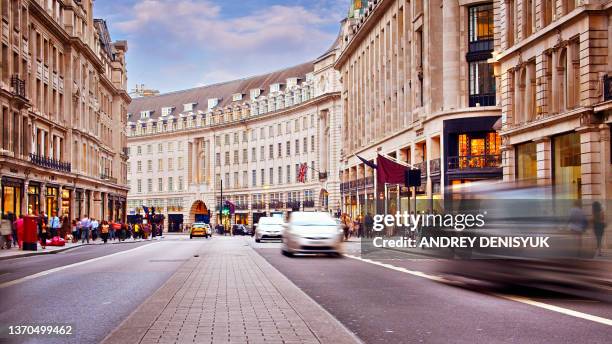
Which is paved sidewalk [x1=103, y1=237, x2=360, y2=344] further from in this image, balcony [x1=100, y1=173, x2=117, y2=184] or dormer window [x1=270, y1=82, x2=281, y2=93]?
dormer window [x1=270, y1=82, x2=281, y2=93]

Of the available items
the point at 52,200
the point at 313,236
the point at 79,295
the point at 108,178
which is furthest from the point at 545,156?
the point at 108,178

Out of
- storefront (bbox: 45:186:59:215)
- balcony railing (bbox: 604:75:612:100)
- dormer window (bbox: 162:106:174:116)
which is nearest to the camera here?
balcony railing (bbox: 604:75:612:100)

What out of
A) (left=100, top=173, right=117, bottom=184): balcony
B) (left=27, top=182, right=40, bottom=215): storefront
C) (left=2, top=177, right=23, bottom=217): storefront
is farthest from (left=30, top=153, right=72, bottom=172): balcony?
(left=100, top=173, right=117, bottom=184): balcony

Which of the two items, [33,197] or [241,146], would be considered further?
[241,146]

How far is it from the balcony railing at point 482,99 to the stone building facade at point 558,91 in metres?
6.77

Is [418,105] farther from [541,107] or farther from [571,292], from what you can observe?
[571,292]

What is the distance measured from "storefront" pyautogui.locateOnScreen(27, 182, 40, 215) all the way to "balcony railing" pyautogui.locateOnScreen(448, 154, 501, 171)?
84.6 feet

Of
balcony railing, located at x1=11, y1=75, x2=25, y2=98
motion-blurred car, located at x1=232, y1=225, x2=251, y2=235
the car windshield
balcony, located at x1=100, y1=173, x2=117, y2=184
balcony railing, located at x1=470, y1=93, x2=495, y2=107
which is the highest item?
balcony railing, located at x1=11, y1=75, x2=25, y2=98

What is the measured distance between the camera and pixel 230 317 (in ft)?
35.5

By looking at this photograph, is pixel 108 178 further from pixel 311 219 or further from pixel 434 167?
pixel 311 219

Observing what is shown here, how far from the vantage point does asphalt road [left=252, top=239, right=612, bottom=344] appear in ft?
33.3

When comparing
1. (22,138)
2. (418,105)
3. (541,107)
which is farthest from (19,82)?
(541,107)

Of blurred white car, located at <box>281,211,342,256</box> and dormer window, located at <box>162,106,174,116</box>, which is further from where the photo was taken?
dormer window, located at <box>162,106,174,116</box>

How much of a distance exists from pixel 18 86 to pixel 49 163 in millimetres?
10691
